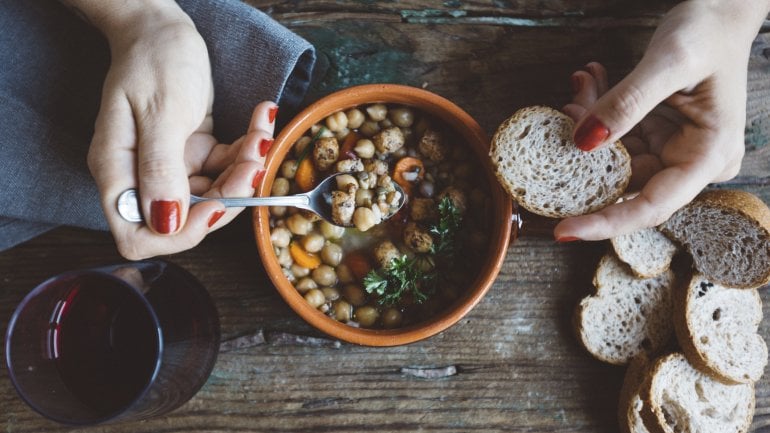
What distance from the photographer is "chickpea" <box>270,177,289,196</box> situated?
1387 mm

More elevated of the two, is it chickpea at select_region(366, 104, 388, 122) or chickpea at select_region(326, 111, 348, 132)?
chickpea at select_region(366, 104, 388, 122)

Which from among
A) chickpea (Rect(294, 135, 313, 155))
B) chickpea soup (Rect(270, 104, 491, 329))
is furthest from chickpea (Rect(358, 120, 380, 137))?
chickpea (Rect(294, 135, 313, 155))

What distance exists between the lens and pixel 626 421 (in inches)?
54.5

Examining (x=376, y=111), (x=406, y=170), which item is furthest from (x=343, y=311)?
(x=376, y=111)

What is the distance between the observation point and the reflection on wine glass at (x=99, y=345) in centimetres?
105

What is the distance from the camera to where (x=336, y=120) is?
1.39m

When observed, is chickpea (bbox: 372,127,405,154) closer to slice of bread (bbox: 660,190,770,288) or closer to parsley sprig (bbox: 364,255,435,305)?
parsley sprig (bbox: 364,255,435,305)

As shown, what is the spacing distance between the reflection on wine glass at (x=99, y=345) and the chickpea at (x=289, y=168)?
355 millimetres

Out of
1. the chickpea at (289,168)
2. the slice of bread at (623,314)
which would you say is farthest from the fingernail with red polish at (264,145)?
the slice of bread at (623,314)

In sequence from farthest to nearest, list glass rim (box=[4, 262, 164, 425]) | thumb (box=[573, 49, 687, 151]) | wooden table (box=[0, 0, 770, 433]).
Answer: wooden table (box=[0, 0, 770, 433]), thumb (box=[573, 49, 687, 151]), glass rim (box=[4, 262, 164, 425])

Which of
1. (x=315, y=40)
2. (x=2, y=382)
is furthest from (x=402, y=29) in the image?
(x=2, y=382)

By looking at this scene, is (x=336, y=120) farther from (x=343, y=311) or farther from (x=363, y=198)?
(x=343, y=311)

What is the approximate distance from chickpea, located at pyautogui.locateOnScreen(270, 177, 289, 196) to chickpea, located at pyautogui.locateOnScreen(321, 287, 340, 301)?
Answer: 9.7 inches

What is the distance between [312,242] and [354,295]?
158 mm
